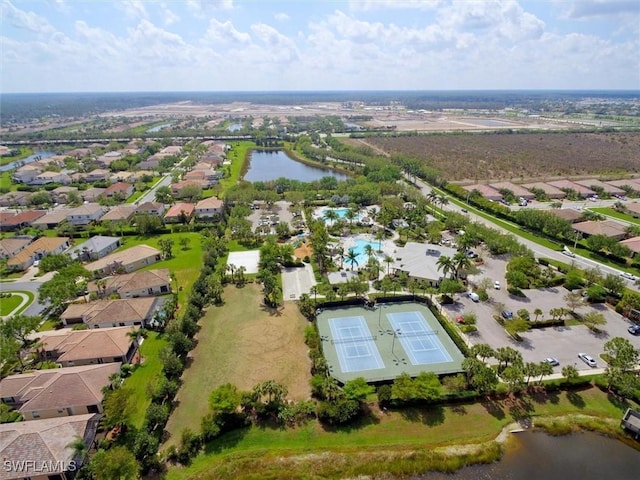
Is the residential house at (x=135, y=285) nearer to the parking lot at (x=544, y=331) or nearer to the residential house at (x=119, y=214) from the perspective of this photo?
the residential house at (x=119, y=214)

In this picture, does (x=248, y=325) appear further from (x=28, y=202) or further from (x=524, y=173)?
(x=524, y=173)

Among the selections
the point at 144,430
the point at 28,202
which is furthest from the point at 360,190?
the point at 28,202

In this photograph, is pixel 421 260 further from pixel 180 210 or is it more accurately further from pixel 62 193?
pixel 62 193

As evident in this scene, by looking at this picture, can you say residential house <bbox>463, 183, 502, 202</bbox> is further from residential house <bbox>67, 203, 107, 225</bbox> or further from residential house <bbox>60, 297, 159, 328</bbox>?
residential house <bbox>67, 203, 107, 225</bbox>

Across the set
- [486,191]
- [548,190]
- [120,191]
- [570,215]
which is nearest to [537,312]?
[570,215]

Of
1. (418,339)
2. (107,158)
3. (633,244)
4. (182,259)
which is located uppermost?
(107,158)
